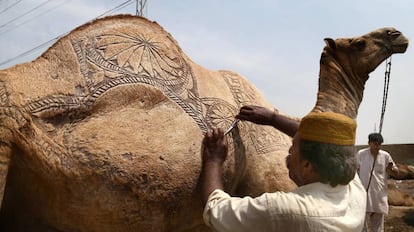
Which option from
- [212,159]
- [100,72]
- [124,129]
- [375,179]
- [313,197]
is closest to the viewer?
[313,197]

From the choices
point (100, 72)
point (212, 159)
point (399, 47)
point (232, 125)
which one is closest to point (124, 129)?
point (100, 72)

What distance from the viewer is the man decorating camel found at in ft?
7.91

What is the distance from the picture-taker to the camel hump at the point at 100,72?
11.4 feet

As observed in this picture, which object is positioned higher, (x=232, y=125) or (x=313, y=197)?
(x=232, y=125)

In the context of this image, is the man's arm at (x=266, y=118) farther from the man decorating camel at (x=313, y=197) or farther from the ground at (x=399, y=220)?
the ground at (x=399, y=220)

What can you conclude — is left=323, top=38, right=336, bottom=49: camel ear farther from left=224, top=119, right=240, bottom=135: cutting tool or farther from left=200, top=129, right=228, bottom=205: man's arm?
left=200, top=129, right=228, bottom=205: man's arm

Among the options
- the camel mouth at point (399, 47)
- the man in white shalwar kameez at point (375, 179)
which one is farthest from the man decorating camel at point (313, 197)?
the man in white shalwar kameez at point (375, 179)

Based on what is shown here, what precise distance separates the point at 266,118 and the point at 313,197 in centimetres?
145

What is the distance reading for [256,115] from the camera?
3861 mm

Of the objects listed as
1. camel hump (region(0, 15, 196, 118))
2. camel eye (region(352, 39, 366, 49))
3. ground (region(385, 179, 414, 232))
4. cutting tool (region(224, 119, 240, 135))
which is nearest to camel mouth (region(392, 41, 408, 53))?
camel eye (region(352, 39, 366, 49))

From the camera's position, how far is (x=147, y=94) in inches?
147

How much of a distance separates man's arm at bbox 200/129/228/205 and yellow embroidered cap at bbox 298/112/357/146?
625 millimetres

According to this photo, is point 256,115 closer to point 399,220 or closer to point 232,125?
point 232,125

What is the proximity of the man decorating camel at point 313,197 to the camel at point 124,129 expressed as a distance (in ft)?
3.13
